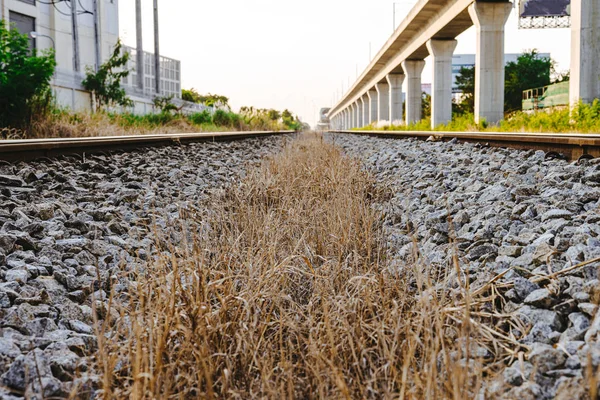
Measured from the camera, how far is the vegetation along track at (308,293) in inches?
69.7

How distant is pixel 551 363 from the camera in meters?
1.71

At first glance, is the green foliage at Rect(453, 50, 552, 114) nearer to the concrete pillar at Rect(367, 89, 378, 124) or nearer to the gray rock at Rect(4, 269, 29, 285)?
the concrete pillar at Rect(367, 89, 378, 124)

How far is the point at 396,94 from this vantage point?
4116 centimetres

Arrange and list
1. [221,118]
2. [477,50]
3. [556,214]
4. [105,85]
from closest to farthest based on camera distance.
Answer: [556,214], [477,50], [105,85], [221,118]

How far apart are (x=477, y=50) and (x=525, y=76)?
51161 millimetres

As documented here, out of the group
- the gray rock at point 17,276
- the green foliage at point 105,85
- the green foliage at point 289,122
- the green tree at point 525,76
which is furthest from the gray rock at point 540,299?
the green tree at point 525,76

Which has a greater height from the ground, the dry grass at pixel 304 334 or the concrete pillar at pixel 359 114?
the concrete pillar at pixel 359 114

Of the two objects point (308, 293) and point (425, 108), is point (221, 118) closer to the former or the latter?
point (308, 293)

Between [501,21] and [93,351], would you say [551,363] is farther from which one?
[501,21]

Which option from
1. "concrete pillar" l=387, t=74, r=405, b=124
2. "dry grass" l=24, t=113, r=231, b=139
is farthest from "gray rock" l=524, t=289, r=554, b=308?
"concrete pillar" l=387, t=74, r=405, b=124

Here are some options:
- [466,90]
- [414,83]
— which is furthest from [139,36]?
[466,90]

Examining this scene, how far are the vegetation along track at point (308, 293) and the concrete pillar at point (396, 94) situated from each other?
118 feet

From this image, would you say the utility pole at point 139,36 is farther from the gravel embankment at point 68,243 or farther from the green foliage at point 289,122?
the gravel embankment at point 68,243

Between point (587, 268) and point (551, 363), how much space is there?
0.75 m
